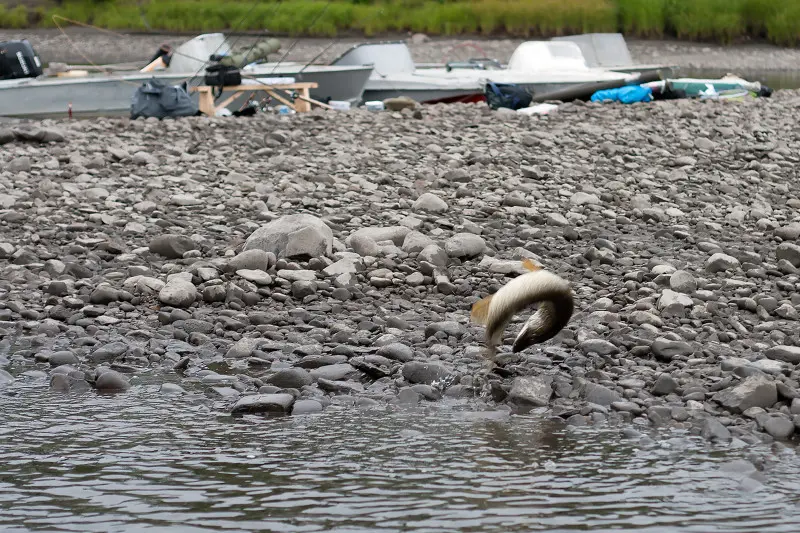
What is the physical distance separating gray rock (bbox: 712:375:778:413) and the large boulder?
3.65 metres

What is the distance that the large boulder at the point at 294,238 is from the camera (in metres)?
8.05

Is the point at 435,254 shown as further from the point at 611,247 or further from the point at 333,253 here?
the point at 611,247

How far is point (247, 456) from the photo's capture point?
495 cm

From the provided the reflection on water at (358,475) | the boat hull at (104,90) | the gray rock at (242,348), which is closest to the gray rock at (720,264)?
the reflection on water at (358,475)

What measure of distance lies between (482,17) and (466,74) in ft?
128

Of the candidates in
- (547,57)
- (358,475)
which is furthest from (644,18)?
(358,475)

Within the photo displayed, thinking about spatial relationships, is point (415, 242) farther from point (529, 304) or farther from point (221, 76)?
point (221, 76)

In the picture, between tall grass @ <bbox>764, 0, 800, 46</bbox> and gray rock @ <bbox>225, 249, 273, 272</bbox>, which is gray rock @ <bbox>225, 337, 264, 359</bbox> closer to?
gray rock @ <bbox>225, 249, 273, 272</bbox>

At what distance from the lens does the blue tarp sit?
2042 centimetres

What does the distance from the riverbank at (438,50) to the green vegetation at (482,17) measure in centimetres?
158

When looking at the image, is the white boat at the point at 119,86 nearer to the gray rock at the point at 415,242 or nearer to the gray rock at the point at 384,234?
the gray rock at the point at 384,234

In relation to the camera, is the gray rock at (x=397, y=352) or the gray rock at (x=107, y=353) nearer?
the gray rock at (x=397, y=352)

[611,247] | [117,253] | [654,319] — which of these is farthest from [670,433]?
[117,253]

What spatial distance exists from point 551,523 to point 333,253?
4.38 m
